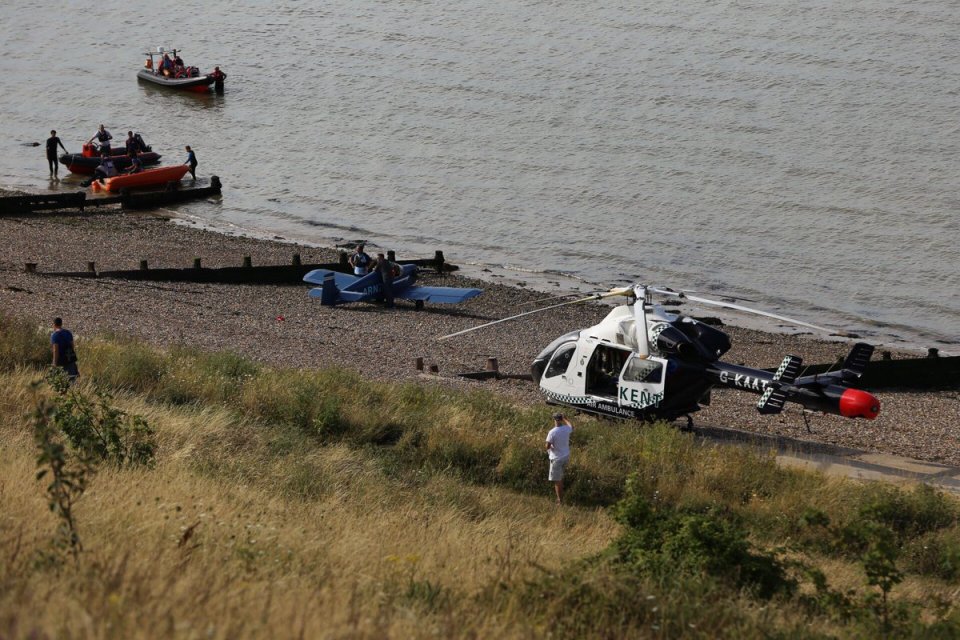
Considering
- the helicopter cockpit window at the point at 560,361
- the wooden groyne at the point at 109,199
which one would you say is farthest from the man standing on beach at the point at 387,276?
the wooden groyne at the point at 109,199

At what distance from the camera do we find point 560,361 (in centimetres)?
1719

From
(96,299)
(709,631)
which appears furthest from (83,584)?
(96,299)

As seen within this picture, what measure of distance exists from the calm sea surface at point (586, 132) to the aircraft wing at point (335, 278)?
28.7 feet

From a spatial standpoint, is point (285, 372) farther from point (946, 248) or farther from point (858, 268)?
point (946, 248)

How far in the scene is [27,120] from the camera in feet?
178

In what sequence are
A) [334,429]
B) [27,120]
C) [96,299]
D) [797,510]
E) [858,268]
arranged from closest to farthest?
[797,510], [334,429], [96,299], [858,268], [27,120]

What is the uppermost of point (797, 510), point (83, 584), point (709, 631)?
point (83, 584)

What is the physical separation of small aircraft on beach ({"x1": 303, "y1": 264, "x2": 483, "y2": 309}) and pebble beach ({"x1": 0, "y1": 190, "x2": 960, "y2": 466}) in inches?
12.3

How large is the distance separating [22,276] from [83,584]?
20.5m

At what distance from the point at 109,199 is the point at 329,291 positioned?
15.4 metres

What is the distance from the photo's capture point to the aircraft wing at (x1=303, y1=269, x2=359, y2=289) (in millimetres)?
26922

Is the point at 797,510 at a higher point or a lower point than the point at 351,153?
lower

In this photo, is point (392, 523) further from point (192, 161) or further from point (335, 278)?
point (192, 161)

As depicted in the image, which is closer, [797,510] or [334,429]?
[797,510]
